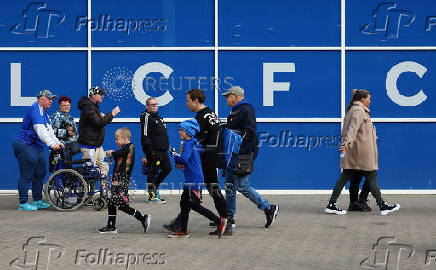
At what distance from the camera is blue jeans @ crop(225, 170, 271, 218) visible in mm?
11234

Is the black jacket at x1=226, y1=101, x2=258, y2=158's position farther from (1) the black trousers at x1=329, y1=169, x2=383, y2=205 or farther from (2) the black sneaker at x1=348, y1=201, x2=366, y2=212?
(2) the black sneaker at x1=348, y1=201, x2=366, y2=212

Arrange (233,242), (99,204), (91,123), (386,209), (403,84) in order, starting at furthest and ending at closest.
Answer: (403,84) < (91,123) < (99,204) < (386,209) < (233,242)

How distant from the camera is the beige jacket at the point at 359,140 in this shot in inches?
511

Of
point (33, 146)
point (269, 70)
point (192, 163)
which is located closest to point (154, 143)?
point (33, 146)

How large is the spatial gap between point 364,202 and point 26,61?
21.7ft

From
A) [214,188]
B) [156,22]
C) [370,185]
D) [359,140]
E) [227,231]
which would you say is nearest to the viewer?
[214,188]

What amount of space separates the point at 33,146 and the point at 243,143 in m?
3.88

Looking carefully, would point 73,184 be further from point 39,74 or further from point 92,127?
point 39,74

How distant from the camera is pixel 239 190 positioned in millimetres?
11297

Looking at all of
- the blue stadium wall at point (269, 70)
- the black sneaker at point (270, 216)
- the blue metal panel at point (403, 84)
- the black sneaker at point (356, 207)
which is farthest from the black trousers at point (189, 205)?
the blue metal panel at point (403, 84)

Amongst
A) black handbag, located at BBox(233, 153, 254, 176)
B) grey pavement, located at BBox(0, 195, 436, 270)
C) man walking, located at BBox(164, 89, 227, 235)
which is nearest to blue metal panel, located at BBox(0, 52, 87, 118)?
grey pavement, located at BBox(0, 195, 436, 270)

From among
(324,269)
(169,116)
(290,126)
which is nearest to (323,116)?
(290,126)

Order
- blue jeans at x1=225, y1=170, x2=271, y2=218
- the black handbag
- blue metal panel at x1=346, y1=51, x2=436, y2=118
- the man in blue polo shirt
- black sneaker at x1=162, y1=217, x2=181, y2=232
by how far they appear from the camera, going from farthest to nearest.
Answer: blue metal panel at x1=346, y1=51, x2=436, y2=118 < the man in blue polo shirt < blue jeans at x1=225, y1=170, x2=271, y2=218 < the black handbag < black sneaker at x1=162, y1=217, x2=181, y2=232

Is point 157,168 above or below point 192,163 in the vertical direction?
below
